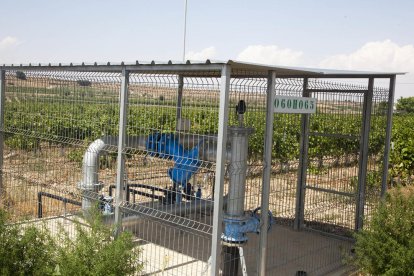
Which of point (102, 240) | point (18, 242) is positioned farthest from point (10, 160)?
point (102, 240)

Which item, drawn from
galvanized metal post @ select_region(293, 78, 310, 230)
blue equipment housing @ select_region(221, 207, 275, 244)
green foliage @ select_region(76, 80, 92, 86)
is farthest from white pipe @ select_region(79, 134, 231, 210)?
galvanized metal post @ select_region(293, 78, 310, 230)

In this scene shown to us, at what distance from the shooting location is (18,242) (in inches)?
Result: 183

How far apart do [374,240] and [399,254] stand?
336 millimetres

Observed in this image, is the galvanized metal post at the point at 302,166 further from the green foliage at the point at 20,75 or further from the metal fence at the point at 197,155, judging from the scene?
the green foliage at the point at 20,75

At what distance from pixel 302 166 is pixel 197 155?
3.59 m

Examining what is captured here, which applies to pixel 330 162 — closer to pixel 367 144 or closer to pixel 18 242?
pixel 367 144

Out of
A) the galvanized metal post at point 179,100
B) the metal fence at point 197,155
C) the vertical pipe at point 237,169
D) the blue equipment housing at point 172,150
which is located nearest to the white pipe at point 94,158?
the metal fence at point 197,155

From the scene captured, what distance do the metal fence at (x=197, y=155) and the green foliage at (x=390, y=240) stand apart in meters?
0.73

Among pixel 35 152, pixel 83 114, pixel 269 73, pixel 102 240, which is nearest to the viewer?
pixel 102 240

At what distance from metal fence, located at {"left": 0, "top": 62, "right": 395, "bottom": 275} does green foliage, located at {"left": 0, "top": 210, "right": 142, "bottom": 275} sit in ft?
3.37

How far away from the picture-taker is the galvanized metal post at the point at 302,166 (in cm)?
834

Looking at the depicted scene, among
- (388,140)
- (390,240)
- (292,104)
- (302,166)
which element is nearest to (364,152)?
(388,140)

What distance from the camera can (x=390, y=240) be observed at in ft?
18.5

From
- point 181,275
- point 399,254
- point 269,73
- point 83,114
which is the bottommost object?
point 181,275
